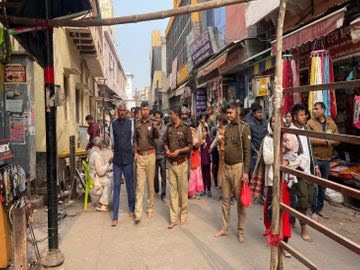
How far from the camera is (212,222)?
6.18 m

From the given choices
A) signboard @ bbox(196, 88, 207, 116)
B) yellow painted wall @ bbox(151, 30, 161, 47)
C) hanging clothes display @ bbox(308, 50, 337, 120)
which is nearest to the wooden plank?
hanging clothes display @ bbox(308, 50, 337, 120)

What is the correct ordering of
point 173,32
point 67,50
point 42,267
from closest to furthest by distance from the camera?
point 42,267, point 67,50, point 173,32

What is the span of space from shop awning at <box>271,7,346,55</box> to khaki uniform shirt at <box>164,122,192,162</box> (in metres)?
2.58

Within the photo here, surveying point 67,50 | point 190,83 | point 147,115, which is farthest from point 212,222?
point 190,83

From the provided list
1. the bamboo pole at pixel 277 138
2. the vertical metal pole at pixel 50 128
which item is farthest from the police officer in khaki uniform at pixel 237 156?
the vertical metal pole at pixel 50 128

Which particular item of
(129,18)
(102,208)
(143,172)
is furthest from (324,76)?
(102,208)

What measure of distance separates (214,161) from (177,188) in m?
2.61

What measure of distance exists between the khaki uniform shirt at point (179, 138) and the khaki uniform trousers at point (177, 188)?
0.50 feet

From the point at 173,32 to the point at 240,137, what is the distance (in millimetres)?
25945

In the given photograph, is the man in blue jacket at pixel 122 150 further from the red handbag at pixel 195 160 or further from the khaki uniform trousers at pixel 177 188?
the red handbag at pixel 195 160

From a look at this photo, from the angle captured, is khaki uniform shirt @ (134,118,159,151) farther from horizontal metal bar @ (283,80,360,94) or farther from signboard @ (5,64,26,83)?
horizontal metal bar @ (283,80,360,94)

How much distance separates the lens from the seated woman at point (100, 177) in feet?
23.0

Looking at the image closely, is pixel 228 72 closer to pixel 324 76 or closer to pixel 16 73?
pixel 324 76

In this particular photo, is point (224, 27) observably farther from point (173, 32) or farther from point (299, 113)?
point (173, 32)
